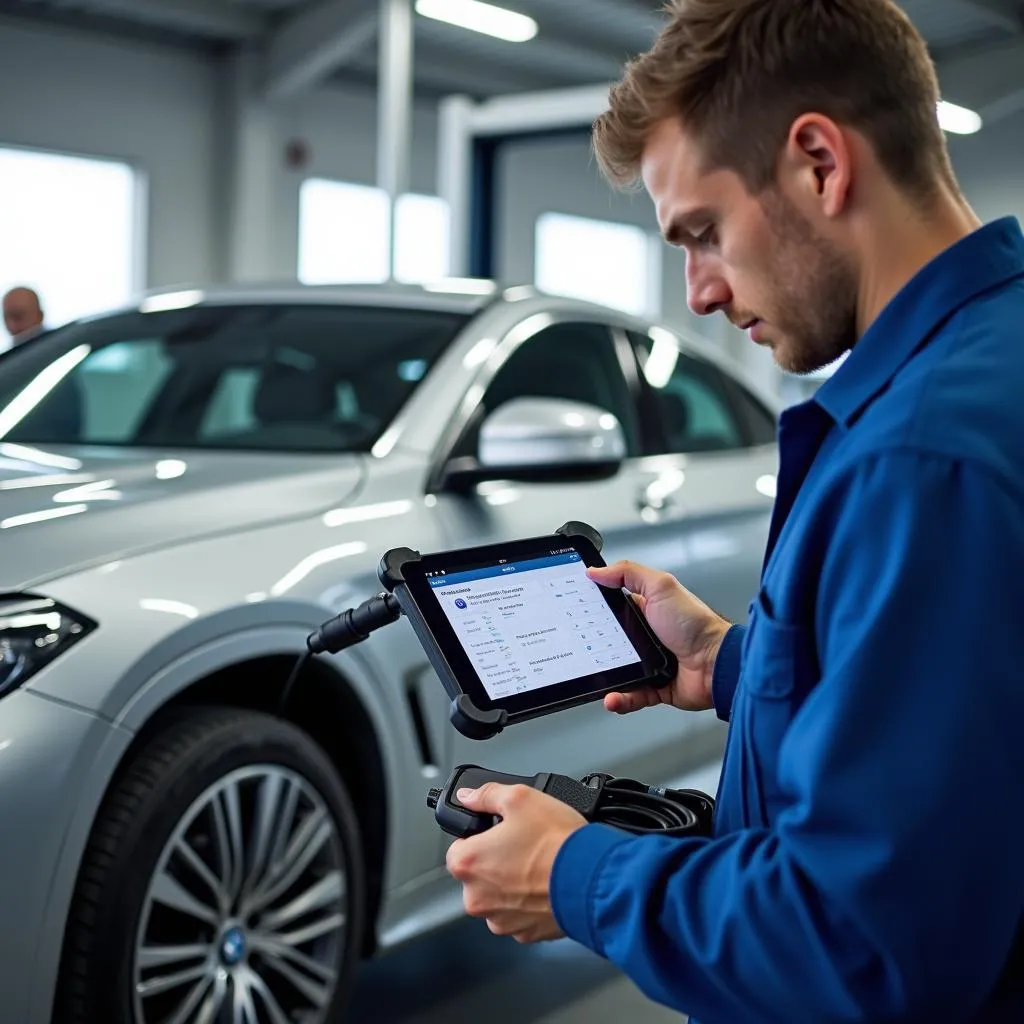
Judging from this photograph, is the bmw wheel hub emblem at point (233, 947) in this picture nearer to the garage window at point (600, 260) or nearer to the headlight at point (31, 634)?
the headlight at point (31, 634)

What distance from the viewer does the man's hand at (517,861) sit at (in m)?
0.97

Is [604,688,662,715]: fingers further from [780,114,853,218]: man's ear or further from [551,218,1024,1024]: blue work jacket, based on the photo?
[780,114,853,218]: man's ear

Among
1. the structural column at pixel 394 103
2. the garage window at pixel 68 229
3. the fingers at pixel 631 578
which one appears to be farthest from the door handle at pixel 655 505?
the garage window at pixel 68 229

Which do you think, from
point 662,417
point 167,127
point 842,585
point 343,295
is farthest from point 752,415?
point 167,127

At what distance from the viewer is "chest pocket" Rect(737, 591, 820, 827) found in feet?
3.02

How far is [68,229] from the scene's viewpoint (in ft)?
32.2

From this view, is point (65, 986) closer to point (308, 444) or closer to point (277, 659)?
point (277, 659)

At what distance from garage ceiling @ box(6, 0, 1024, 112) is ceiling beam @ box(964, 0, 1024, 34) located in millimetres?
11

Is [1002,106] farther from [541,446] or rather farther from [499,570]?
[499,570]

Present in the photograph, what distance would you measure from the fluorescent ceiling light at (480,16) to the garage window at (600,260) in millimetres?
4415

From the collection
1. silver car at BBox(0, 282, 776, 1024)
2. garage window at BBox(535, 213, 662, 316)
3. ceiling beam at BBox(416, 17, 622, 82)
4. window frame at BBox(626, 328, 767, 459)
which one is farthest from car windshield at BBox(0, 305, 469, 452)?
garage window at BBox(535, 213, 662, 316)

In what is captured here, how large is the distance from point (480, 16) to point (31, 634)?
8.18 m

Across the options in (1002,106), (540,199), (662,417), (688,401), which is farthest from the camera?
(540,199)

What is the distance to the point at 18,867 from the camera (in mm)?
1751
